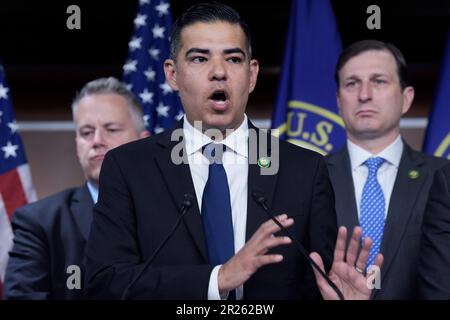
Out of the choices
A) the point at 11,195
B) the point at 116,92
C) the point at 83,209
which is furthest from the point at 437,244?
the point at 11,195

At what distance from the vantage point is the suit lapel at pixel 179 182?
192 cm

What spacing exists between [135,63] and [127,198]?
6.54 ft

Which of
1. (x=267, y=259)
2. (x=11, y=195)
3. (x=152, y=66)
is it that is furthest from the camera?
(x=152, y=66)

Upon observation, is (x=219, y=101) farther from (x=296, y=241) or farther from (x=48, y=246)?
(x=48, y=246)

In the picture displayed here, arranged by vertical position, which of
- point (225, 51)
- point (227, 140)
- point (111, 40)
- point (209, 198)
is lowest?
point (209, 198)

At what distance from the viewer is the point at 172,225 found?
6.36 feet

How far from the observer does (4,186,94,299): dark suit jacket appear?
3027 mm

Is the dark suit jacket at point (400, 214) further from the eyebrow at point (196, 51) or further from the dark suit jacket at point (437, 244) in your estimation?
the eyebrow at point (196, 51)

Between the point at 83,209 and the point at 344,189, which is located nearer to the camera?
the point at 344,189

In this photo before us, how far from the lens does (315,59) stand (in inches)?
154

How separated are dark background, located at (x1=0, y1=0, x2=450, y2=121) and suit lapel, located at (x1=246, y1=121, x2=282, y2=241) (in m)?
2.04

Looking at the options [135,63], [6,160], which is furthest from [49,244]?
[135,63]

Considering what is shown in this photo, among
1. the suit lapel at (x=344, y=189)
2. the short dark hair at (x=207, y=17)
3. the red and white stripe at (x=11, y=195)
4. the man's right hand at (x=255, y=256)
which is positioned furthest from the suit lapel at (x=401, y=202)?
the red and white stripe at (x=11, y=195)

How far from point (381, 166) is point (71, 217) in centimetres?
129
